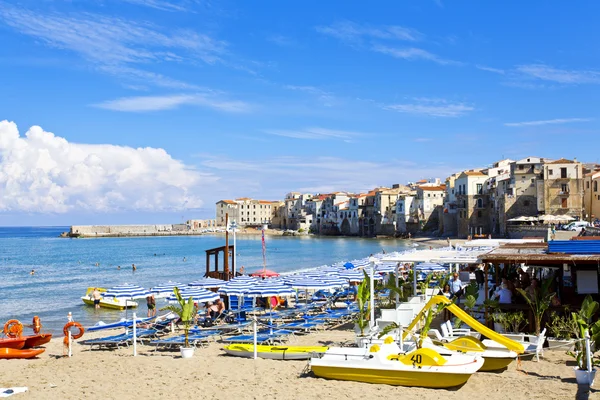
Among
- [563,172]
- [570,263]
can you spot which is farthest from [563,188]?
[570,263]

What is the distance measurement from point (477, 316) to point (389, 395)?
6322mm

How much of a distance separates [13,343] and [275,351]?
8348 mm

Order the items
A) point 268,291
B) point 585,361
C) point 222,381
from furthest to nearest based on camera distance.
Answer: point 268,291 → point 222,381 → point 585,361

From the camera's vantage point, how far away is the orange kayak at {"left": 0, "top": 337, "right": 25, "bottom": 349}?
18.0 m

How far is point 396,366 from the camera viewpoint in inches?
476

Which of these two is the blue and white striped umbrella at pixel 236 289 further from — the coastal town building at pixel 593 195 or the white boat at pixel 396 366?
the coastal town building at pixel 593 195

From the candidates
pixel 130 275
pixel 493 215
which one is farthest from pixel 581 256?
pixel 493 215

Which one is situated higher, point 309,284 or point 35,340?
point 309,284

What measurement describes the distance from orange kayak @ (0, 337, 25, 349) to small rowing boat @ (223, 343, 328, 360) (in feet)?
21.9

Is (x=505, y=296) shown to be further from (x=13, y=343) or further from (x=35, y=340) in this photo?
(x=13, y=343)

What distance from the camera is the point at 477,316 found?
16.9 meters

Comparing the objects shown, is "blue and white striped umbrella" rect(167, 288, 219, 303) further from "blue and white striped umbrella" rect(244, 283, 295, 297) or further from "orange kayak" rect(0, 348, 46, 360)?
"orange kayak" rect(0, 348, 46, 360)

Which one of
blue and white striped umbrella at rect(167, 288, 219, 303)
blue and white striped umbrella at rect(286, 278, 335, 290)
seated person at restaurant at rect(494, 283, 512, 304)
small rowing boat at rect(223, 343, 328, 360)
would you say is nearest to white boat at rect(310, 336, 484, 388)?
small rowing boat at rect(223, 343, 328, 360)

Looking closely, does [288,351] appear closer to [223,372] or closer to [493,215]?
[223,372]
